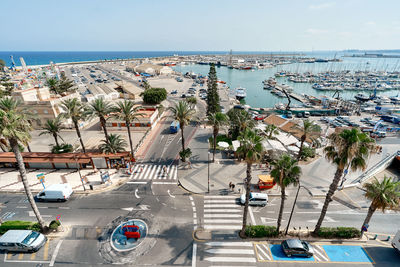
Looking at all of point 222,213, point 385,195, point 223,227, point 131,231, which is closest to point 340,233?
point 385,195

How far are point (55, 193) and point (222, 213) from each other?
2724 centimetres

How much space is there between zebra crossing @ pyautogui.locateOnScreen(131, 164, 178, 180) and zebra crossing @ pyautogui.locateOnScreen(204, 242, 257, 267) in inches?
655

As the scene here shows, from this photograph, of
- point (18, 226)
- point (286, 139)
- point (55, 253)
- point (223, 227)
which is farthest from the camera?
point (286, 139)

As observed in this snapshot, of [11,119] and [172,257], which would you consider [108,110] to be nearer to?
[11,119]

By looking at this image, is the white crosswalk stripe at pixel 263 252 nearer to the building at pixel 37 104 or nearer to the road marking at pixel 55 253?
the road marking at pixel 55 253

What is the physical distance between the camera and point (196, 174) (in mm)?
38625

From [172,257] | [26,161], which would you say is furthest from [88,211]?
[26,161]

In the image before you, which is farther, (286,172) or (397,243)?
(397,243)

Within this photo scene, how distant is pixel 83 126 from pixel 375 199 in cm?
7126

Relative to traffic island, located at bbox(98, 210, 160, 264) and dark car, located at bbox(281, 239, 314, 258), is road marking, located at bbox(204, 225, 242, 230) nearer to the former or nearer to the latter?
dark car, located at bbox(281, 239, 314, 258)

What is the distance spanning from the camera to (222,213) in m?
29.0

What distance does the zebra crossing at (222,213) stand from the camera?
26750 millimetres

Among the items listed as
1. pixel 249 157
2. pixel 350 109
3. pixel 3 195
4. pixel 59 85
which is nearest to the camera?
pixel 249 157

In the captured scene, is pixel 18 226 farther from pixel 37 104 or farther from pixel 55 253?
pixel 37 104
